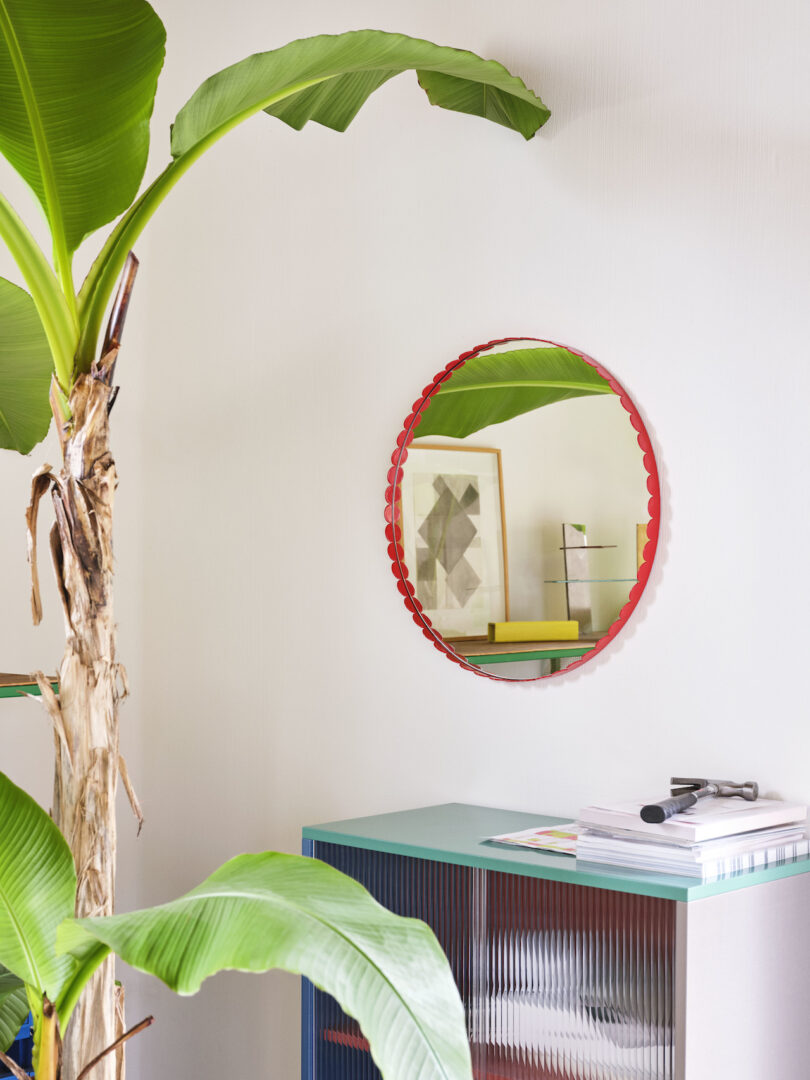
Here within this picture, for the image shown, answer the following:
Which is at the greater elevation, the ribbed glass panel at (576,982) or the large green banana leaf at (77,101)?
the large green banana leaf at (77,101)

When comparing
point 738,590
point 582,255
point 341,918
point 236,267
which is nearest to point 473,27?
point 582,255

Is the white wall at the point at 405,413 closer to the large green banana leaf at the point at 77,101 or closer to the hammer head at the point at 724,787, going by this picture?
the hammer head at the point at 724,787

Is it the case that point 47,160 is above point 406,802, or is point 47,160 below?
above

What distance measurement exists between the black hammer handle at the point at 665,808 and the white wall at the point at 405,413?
0.20m

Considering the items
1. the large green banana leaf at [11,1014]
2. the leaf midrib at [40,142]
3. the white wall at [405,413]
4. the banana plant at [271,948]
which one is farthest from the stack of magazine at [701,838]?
the leaf midrib at [40,142]

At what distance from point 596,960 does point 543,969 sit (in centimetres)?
10

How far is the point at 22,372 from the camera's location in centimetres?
213

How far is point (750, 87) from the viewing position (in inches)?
68.4

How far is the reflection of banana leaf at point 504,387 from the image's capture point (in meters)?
1.92

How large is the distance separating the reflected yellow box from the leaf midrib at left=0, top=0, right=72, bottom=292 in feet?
3.08

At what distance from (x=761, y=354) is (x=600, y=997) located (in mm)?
960

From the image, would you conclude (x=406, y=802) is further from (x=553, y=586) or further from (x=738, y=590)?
(x=738, y=590)

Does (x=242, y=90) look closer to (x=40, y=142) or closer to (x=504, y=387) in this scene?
(x=40, y=142)

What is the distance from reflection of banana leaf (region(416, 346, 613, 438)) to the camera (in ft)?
6.28
